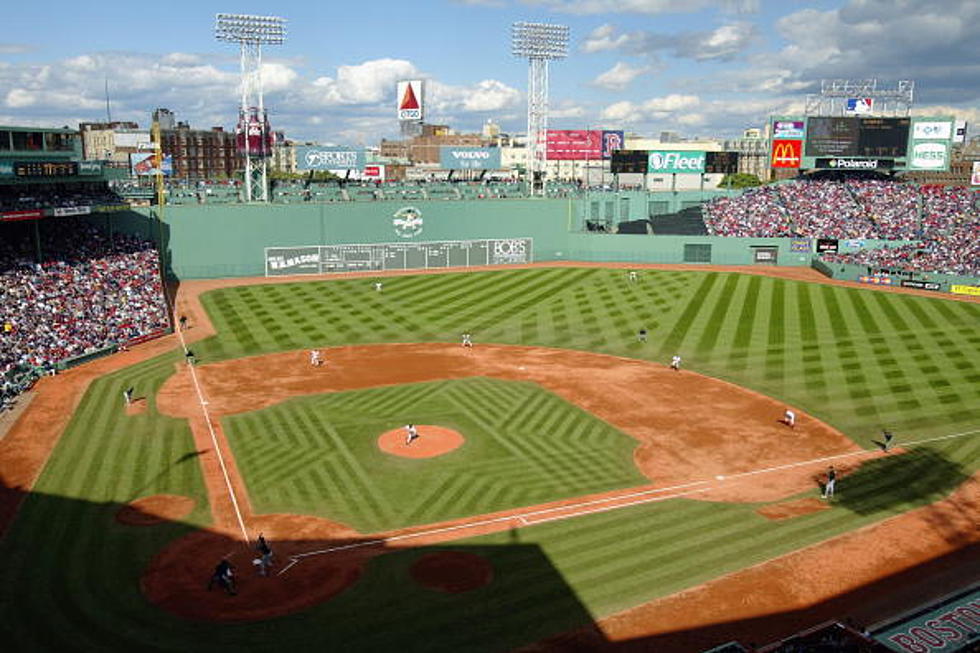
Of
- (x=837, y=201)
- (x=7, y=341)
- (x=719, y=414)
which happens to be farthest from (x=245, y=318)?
(x=837, y=201)

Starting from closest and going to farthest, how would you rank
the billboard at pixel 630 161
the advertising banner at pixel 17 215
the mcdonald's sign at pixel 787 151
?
the advertising banner at pixel 17 215 → the mcdonald's sign at pixel 787 151 → the billboard at pixel 630 161

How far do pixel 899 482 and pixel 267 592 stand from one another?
2414 centimetres

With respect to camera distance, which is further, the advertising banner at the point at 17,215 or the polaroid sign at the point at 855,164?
the polaroid sign at the point at 855,164

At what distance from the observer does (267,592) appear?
21297 millimetres

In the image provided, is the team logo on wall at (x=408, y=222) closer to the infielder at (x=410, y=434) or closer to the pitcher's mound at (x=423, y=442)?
the pitcher's mound at (x=423, y=442)

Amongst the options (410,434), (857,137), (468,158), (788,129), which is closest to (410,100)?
(468,158)

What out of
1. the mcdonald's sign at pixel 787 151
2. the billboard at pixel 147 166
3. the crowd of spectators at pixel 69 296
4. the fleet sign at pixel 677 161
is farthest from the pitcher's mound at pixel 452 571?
the mcdonald's sign at pixel 787 151

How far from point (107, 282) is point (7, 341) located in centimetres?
1251

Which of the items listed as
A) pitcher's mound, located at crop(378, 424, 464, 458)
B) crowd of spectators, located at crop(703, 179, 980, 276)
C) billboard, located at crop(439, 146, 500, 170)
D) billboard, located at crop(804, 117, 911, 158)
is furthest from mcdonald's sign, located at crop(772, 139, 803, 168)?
pitcher's mound, located at crop(378, 424, 464, 458)

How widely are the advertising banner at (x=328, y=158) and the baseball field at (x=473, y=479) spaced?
28588 millimetres

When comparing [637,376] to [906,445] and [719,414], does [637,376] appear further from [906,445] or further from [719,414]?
[906,445]

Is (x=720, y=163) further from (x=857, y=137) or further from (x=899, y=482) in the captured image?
(x=899, y=482)

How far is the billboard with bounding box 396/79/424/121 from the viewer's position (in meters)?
79.7

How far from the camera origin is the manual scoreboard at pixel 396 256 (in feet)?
236
